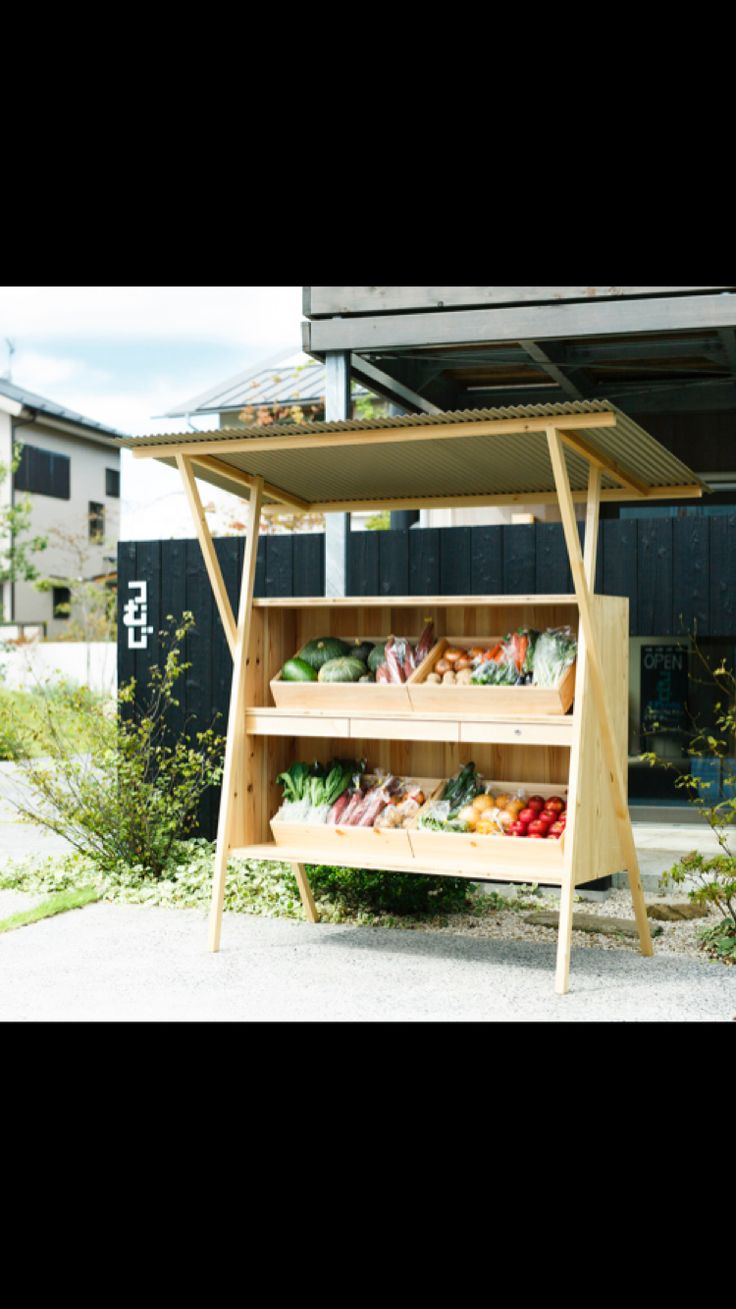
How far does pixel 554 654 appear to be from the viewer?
6523 millimetres

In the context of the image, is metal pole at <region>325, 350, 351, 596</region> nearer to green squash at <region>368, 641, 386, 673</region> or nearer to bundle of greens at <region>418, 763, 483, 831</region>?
green squash at <region>368, 641, 386, 673</region>

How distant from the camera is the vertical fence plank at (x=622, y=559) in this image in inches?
321

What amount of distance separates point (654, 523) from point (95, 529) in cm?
2775

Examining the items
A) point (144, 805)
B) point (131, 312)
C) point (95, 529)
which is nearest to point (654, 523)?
point (144, 805)

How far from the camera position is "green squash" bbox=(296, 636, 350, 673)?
721 cm

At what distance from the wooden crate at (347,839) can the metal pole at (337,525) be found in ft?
6.16

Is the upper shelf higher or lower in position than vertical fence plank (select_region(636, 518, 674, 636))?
lower

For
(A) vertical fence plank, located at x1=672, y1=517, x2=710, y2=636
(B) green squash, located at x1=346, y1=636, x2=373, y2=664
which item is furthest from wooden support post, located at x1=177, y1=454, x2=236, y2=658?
(A) vertical fence plank, located at x1=672, y1=517, x2=710, y2=636

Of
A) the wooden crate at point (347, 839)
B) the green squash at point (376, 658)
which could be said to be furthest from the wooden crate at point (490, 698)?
the wooden crate at point (347, 839)

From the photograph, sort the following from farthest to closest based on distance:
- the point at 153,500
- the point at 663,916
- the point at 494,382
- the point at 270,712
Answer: the point at 153,500 → the point at 494,382 → the point at 663,916 → the point at 270,712

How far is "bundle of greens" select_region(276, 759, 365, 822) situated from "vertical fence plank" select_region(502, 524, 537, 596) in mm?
1701

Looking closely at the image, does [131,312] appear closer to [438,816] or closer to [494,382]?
[494,382]

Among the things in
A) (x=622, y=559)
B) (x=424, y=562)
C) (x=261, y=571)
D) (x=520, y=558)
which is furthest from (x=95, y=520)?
(x=622, y=559)

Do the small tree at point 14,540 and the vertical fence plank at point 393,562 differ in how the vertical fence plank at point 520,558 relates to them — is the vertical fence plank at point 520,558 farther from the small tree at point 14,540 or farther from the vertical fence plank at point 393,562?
the small tree at point 14,540
